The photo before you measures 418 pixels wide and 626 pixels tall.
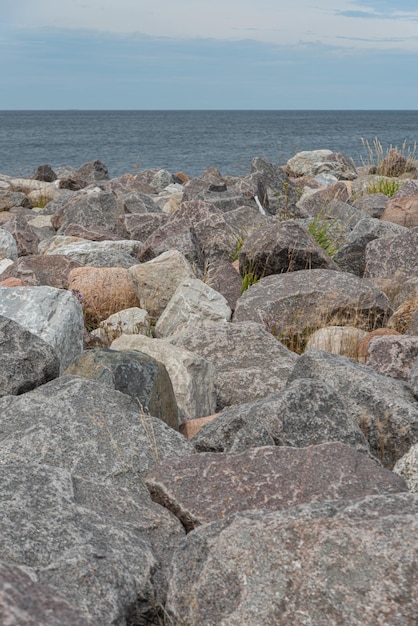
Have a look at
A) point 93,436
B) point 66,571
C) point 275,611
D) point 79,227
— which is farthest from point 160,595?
point 79,227

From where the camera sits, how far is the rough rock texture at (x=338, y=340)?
6824mm

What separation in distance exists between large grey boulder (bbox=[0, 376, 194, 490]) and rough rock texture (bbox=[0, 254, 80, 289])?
13.8ft

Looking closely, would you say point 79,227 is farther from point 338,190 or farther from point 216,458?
point 216,458

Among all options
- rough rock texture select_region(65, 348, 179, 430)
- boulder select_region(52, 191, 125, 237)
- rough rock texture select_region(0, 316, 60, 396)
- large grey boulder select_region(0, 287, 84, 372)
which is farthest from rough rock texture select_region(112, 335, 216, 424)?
boulder select_region(52, 191, 125, 237)

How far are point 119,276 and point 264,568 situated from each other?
6153mm

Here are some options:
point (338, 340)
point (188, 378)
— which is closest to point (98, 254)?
point (338, 340)

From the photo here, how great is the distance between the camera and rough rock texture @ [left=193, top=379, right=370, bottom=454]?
14.4 feet

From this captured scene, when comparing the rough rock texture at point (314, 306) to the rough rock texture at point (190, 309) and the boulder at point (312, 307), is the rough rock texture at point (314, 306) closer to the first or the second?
the boulder at point (312, 307)

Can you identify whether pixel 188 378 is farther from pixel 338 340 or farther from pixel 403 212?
pixel 403 212

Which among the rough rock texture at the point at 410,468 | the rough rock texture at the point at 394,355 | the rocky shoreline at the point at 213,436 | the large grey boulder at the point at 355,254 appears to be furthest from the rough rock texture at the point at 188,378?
the large grey boulder at the point at 355,254

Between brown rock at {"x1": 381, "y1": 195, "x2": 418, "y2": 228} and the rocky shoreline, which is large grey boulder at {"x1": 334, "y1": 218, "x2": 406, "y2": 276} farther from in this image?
brown rock at {"x1": 381, "y1": 195, "x2": 418, "y2": 228}

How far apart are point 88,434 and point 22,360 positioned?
1.23 m

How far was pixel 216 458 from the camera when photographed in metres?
3.93

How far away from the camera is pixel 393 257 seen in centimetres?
920
